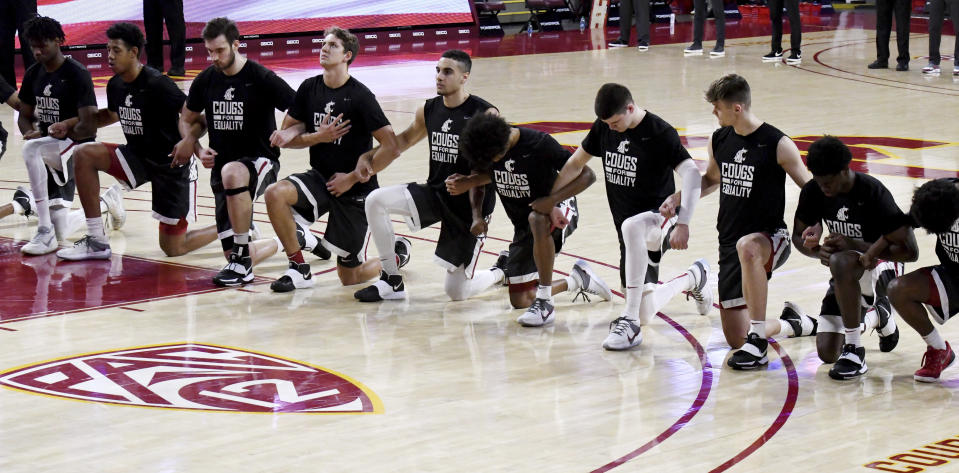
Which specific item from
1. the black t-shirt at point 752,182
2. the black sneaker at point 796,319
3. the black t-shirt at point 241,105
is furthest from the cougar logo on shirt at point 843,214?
the black t-shirt at point 241,105

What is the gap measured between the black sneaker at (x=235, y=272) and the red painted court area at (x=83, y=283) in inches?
3.0

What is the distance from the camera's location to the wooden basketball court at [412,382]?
534cm

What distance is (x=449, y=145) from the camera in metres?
8.02

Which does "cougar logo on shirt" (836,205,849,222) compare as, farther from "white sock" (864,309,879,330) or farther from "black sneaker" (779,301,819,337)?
"black sneaker" (779,301,819,337)

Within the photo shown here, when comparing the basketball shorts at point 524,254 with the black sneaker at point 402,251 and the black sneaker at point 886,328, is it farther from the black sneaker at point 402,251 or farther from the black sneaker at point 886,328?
the black sneaker at point 886,328

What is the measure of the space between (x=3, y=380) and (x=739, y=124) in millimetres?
3687

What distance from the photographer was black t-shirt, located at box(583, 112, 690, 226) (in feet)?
23.4

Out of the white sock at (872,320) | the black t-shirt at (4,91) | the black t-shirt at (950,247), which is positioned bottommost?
the white sock at (872,320)

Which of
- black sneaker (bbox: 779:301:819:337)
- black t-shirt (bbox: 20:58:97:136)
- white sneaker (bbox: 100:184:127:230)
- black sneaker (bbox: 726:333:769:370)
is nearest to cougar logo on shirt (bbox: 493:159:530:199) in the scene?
black sneaker (bbox: 779:301:819:337)

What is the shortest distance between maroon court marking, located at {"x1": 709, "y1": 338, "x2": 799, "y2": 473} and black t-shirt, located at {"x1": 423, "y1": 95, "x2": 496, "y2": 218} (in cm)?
208

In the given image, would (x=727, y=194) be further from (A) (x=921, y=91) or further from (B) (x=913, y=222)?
(A) (x=921, y=91)

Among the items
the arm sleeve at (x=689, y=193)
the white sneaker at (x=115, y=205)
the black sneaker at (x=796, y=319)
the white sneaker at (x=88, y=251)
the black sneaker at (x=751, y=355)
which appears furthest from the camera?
the white sneaker at (x=115, y=205)

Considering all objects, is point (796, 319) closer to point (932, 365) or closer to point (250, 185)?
point (932, 365)

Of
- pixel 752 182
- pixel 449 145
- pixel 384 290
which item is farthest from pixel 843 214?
pixel 384 290
